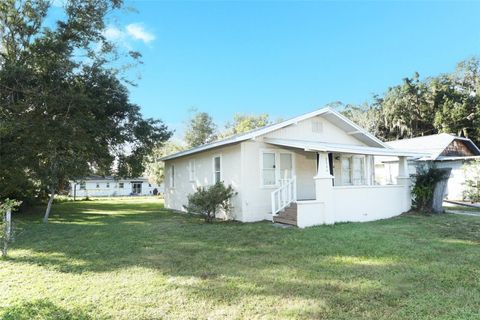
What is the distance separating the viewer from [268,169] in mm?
12109

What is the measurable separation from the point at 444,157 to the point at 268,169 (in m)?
15.5

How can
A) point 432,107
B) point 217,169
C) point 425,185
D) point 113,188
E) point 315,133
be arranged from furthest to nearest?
point 113,188 < point 432,107 < point 315,133 < point 217,169 < point 425,185

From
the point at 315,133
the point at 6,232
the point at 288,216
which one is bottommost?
the point at 288,216

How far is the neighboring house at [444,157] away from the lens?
2011cm

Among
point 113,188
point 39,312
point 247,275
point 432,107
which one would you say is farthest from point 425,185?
point 113,188

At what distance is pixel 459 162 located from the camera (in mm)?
20422

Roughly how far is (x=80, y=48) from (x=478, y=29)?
26913 mm

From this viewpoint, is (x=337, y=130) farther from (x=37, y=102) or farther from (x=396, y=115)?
(x=396, y=115)

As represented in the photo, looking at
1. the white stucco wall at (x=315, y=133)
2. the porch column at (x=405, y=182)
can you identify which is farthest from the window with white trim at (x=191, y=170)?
the porch column at (x=405, y=182)

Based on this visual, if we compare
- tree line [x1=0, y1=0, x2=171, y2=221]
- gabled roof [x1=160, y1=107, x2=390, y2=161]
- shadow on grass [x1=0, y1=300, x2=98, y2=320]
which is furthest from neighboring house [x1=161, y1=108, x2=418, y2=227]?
shadow on grass [x1=0, y1=300, x2=98, y2=320]

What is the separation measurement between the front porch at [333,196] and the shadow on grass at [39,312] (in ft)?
22.9

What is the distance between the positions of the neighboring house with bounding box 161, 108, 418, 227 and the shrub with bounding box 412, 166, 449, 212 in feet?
1.23

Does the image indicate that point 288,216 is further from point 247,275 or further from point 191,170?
point 191,170

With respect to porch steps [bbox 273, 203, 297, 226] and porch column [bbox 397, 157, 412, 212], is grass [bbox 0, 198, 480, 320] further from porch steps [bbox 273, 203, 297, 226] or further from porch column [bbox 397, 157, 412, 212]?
porch column [bbox 397, 157, 412, 212]
